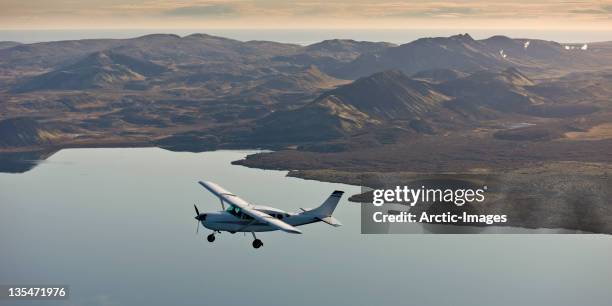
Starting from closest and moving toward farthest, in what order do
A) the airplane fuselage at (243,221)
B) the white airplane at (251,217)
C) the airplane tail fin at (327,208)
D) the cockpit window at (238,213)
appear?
the white airplane at (251,217), the cockpit window at (238,213), the airplane fuselage at (243,221), the airplane tail fin at (327,208)

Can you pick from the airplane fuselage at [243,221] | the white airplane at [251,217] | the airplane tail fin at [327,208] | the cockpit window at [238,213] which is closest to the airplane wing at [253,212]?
the white airplane at [251,217]

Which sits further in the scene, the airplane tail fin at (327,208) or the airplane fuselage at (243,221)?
the airplane tail fin at (327,208)

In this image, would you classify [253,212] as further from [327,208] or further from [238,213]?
[327,208]

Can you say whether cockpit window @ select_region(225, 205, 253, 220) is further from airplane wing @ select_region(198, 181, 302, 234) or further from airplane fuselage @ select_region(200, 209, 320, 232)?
airplane wing @ select_region(198, 181, 302, 234)

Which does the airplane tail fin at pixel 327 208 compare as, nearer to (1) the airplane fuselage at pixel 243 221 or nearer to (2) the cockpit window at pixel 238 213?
(1) the airplane fuselage at pixel 243 221

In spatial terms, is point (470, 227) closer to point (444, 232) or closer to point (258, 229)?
point (444, 232)

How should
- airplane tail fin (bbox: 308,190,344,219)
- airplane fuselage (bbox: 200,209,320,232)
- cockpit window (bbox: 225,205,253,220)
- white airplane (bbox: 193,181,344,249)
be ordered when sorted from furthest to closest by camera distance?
airplane tail fin (bbox: 308,190,344,219), airplane fuselage (bbox: 200,209,320,232), cockpit window (bbox: 225,205,253,220), white airplane (bbox: 193,181,344,249)

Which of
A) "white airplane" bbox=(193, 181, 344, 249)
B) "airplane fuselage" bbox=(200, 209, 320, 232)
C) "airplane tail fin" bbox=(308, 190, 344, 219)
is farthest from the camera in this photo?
"airplane tail fin" bbox=(308, 190, 344, 219)

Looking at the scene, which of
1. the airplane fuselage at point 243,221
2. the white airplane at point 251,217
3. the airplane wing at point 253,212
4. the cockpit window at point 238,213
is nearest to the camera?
the airplane wing at point 253,212

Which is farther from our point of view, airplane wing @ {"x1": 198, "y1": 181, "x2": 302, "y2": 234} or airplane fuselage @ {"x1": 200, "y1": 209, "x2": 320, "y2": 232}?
airplane fuselage @ {"x1": 200, "y1": 209, "x2": 320, "y2": 232}

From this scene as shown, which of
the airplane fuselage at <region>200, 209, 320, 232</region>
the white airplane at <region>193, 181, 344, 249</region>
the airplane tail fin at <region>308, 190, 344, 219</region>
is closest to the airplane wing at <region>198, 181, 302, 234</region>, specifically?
the white airplane at <region>193, 181, 344, 249</region>

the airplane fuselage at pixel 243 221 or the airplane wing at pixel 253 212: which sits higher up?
the airplane wing at pixel 253 212
